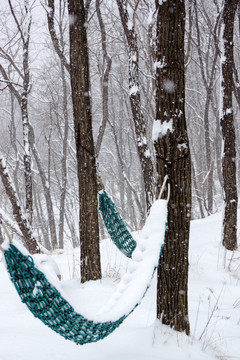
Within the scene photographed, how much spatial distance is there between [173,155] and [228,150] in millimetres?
2988

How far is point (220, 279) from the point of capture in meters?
3.91

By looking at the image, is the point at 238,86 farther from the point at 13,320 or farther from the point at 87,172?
the point at 13,320

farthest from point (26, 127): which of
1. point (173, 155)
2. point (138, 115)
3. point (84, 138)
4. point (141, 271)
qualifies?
point (141, 271)

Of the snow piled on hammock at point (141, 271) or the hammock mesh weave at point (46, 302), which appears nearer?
the hammock mesh weave at point (46, 302)

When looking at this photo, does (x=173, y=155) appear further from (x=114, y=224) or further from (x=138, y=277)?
(x=114, y=224)

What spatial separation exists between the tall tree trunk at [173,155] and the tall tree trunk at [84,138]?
122 centimetres

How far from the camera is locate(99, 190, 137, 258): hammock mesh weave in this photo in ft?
9.43

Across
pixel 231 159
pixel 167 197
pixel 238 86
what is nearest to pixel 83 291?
pixel 167 197

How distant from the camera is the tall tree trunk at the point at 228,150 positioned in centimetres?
470

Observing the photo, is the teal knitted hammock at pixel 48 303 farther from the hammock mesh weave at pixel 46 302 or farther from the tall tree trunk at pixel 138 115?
the tall tree trunk at pixel 138 115

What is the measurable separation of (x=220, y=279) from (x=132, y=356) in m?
2.38

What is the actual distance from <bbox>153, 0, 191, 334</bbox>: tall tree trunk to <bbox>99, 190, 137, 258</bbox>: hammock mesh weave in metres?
0.77

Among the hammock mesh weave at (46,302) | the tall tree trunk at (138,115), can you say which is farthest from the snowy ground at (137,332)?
the tall tree trunk at (138,115)

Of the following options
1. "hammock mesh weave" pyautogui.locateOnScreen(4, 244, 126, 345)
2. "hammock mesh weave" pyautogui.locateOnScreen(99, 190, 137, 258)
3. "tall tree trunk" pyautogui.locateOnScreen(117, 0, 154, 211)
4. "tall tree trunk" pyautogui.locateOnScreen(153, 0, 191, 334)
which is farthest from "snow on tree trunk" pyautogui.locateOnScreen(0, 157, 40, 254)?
"hammock mesh weave" pyautogui.locateOnScreen(4, 244, 126, 345)
